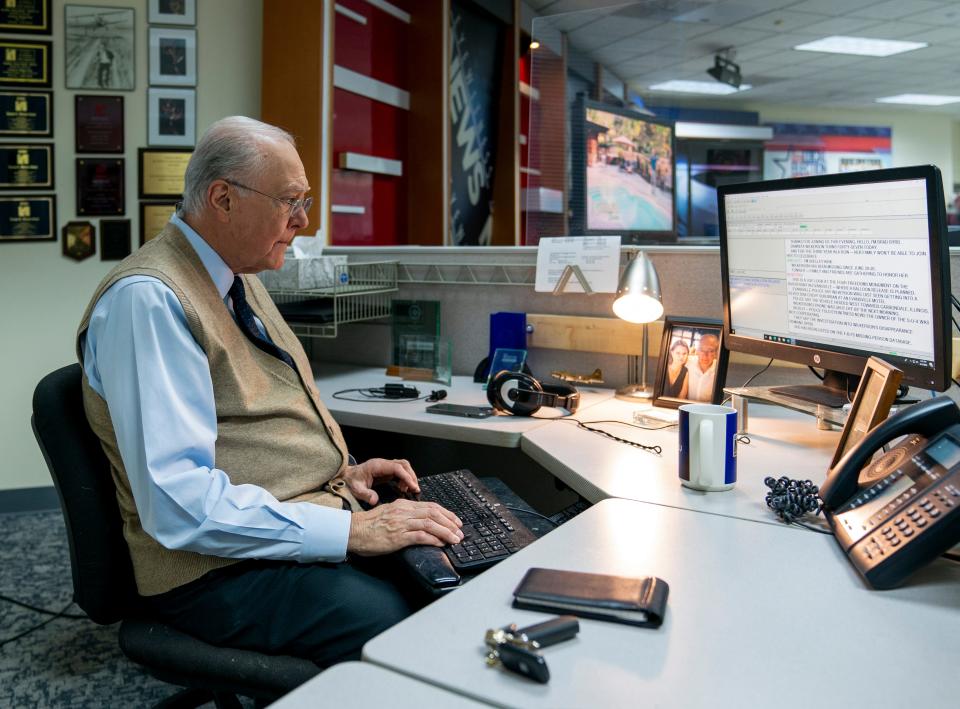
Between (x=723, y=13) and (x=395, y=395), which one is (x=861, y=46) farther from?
(x=395, y=395)

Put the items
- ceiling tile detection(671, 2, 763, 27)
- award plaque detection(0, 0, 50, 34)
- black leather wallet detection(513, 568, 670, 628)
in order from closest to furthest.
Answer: black leather wallet detection(513, 568, 670, 628), award plaque detection(0, 0, 50, 34), ceiling tile detection(671, 2, 763, 27)

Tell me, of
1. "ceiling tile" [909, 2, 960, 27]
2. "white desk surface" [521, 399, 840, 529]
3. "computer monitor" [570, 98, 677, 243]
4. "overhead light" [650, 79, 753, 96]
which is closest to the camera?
"white desk surface" [521, 399, 840, 529]

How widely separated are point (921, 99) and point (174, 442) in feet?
36.1

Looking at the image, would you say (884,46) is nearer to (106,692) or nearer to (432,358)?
(432,358)

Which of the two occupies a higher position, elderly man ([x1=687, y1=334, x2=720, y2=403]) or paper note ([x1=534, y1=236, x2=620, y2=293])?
paper note ([x1=534, y1=236, x2=620, y2=293])

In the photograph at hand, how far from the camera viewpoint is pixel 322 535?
45.9 inches

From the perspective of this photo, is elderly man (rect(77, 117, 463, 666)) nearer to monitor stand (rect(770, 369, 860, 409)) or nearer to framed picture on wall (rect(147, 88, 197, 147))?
monitor stand (rect(770, 369, 860, 409))

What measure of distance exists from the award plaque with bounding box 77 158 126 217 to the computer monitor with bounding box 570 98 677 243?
1733 millimetres

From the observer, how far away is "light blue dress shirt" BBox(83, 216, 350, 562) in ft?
3.54

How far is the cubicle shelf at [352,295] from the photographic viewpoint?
2.19 m

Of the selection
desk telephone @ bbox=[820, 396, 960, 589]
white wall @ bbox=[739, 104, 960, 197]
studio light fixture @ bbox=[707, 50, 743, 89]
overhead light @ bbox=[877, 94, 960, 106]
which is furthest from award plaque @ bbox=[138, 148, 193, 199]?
overhead light @ bbox=[877, 94, 960, 106]

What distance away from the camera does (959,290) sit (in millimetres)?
1702

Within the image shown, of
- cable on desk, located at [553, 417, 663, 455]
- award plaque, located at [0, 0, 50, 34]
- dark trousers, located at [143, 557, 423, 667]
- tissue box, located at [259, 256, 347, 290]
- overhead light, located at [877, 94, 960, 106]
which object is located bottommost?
dark trousers, located at [143, 557, 423, 667]

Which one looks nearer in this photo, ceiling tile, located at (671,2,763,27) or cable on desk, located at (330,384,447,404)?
cable on desk, located at (330,384,447,404)
